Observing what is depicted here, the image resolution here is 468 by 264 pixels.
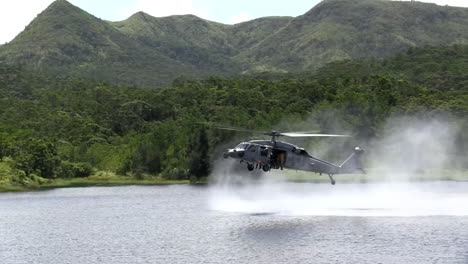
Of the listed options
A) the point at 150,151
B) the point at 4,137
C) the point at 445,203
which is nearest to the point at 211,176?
the point at 150,151

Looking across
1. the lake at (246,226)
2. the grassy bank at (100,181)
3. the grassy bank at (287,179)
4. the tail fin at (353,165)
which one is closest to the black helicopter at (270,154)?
the tail fin at (353,165)

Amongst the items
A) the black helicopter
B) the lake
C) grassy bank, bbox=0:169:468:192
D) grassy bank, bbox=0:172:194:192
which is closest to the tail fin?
the lake

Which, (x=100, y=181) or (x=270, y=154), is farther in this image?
(x=100, y=181)

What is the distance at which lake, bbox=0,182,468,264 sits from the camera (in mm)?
63906

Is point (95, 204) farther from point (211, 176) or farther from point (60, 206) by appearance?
point (211, 176)

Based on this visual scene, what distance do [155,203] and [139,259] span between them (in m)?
47.9

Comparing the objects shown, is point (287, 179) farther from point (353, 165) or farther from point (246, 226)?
point (353, 165)

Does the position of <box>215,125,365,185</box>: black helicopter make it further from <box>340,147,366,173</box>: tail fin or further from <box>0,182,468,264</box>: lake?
<box>0,182,468,264</box>: lake

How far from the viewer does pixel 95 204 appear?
113688 millimetres

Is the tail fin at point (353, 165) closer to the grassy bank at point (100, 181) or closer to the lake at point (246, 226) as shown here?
the lake at point (246, 226)

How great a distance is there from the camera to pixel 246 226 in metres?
80.8

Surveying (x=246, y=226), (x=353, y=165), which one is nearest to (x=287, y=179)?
(x=246, y=226)

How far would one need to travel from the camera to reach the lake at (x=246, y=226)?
210 ft

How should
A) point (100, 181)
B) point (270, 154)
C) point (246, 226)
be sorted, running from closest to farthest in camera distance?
point (270, 154) → point (246, 226) → point (100, 181)
